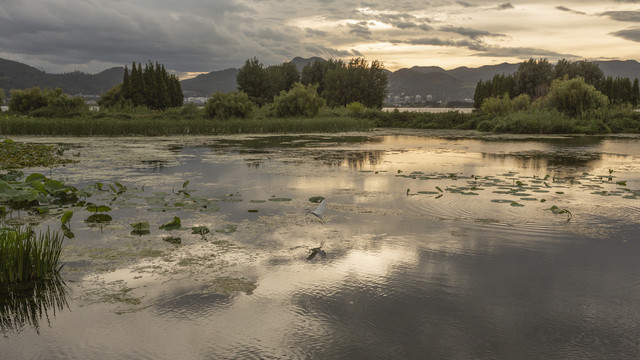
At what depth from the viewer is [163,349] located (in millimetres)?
4789

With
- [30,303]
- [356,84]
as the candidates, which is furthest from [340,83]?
[30,303]

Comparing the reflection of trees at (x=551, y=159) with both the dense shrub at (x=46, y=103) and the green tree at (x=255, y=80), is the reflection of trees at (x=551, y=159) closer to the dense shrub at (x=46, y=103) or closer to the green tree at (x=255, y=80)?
the dense shrub at (x=46, y=103)

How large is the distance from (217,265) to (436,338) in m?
3.45

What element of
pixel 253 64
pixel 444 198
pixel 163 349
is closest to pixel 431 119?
pixel 253 64

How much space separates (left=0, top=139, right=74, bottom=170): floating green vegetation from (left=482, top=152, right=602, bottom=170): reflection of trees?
18095 mm

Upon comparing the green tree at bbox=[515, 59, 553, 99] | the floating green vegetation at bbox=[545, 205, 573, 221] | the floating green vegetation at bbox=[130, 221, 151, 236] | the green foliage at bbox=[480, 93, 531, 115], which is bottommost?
the floating green vegetation at bbox=[545, 205, 573, 221]

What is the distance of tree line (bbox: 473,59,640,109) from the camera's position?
7688 centimetres

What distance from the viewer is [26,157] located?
19.2 m

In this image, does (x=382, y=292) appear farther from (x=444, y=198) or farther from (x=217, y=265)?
(x=444, y=198)

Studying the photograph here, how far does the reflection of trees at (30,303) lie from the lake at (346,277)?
32 mm

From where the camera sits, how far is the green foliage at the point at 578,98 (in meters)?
42.0

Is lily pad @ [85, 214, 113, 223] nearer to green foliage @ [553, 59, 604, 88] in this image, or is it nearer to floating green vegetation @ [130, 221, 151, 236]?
floating green vegetation @ [130, 221, 151, 236]

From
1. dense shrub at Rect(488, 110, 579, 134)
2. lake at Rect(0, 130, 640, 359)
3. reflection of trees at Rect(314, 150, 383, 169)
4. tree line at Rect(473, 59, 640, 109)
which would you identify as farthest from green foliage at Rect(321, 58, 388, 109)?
lake at Rect(0, 130, 640, 359)

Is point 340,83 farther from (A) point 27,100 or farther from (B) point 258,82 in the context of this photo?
(A) point 27,100
